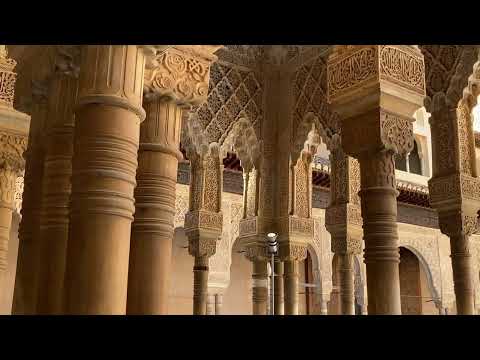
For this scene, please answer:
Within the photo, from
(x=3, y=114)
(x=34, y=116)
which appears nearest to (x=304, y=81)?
(x=3, y=114)

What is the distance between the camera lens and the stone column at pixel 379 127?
16.9 ft

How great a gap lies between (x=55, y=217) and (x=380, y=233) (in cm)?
285

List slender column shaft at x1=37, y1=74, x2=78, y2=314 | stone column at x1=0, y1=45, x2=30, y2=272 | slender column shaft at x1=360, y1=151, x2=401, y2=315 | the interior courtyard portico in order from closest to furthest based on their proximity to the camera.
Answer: the interior courtyard portico
slender column shaft at x1=37, y1=74, x2=78, y2=314
slender column shaft at x1=360, y1=151, x2=401, y2=315
stone column at x1=0, y1=45, x2=30, y2=272

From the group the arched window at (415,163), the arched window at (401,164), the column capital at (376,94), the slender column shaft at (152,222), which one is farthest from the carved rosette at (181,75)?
the arched window at (415,163)

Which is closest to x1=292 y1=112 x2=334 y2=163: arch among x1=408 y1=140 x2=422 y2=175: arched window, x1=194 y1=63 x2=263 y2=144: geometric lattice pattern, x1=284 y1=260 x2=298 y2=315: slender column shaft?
x1=194 y1=63 x2=263 y2=144: geometric lattice pattern

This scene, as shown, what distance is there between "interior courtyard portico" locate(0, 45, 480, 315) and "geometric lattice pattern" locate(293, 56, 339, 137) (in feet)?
0.07

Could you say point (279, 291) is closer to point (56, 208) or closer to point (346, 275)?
point (346, 275)

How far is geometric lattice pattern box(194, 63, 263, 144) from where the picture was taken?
8.80 metres

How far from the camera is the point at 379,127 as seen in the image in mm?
5230

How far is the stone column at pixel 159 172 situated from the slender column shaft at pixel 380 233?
1.93 meters

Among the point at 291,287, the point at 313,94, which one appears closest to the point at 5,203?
the point at 291,287

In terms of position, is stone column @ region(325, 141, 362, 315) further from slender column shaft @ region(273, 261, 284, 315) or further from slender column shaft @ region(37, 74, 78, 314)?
slender column shaft @ region(37, 74, 78, 314)
